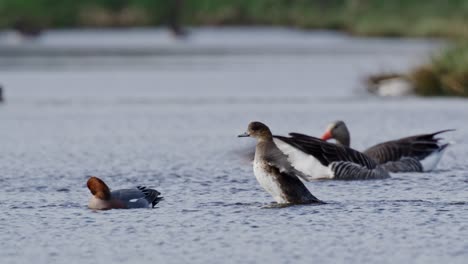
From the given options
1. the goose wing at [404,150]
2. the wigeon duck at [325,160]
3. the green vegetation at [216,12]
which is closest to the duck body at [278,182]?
the wigeon duck at [325,160]

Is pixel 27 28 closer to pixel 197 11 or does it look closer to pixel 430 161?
pixel 197 11

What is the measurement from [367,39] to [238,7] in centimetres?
1803

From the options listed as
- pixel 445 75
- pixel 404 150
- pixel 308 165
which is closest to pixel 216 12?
pixel 445 75

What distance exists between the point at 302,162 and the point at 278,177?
2.78m

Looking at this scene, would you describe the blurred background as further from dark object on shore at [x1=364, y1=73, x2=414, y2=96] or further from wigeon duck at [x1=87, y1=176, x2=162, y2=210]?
wigeon duck at [x1=87, y1=176, x2=162, y2=210]

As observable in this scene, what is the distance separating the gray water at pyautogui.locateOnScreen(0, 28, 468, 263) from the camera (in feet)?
44.9

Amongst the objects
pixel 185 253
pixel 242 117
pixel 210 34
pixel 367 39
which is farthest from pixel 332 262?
pixel 210 34

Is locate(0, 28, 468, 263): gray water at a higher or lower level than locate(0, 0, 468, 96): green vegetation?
lower

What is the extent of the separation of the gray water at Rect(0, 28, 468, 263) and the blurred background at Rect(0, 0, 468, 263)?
0.12ft

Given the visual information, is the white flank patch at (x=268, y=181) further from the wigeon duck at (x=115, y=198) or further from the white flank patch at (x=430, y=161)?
the white flank patch at (x=430, y=161)

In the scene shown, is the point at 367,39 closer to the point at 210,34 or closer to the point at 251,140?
the point at 210,34

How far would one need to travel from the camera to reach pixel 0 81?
168 feet

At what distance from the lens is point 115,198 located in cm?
1606

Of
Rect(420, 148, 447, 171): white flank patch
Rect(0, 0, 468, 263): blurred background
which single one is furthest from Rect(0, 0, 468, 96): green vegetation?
Rect(420, 148, 447, 171): white flank patch
